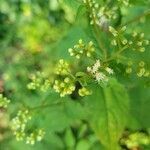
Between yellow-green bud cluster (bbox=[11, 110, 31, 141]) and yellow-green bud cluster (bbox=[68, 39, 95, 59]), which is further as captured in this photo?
yellow-green bud cluster (bbox=[11, 110, 31, 141])

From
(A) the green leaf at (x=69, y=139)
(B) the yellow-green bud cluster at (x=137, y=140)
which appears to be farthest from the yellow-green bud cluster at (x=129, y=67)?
(A) the green leaf at (x=69, y=139)

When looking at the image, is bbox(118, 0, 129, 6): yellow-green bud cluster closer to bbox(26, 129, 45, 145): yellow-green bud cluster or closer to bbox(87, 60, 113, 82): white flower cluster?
bbox(87, 60, 113, 82): white flower cluster

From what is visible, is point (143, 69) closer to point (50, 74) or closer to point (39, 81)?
point (39, 81)

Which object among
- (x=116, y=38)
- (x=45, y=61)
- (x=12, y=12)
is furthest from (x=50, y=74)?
(x=116, y=38)

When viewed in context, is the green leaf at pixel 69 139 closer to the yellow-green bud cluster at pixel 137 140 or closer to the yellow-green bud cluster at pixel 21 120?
the yellow-green bud cluster at pixel 137 140

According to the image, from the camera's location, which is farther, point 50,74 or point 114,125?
point 50,74

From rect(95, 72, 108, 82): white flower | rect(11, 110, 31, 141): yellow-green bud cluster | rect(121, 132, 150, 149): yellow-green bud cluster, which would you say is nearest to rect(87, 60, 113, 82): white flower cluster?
rect(95, 72, 108, 82): white flower

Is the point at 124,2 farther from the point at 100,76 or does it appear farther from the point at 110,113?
the point at 110,113
